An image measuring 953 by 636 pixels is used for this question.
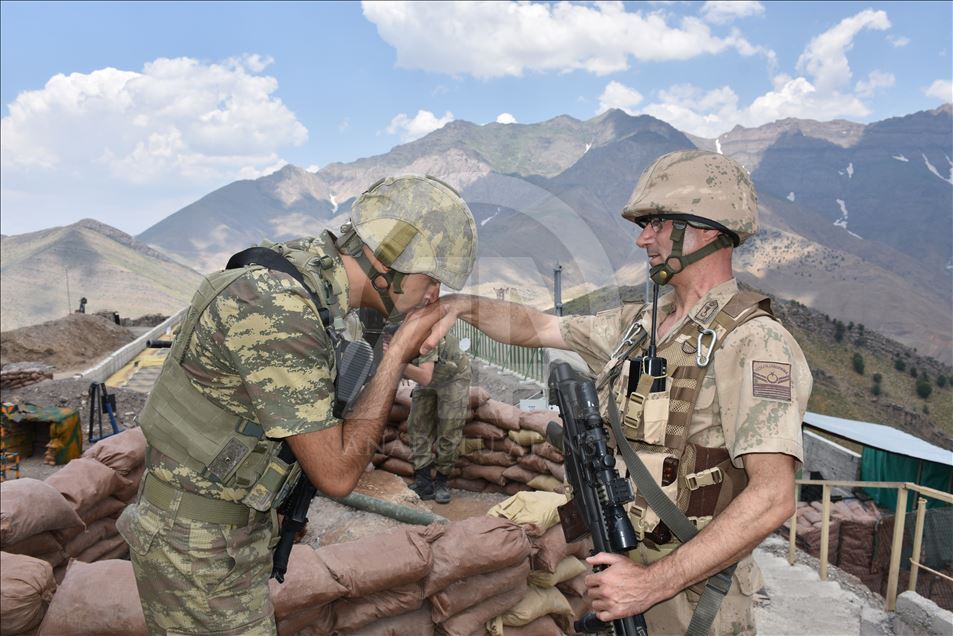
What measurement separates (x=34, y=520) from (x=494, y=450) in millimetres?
3966

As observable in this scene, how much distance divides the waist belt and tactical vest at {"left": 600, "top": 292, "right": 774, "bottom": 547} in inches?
48.4

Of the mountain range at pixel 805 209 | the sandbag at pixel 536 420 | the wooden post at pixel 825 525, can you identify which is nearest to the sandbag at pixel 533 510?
the sandbag at pixel 536 420

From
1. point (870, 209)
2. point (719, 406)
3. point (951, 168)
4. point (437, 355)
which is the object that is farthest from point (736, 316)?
point (951, 168)

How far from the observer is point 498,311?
8.52 feet

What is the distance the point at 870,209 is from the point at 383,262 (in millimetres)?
213364

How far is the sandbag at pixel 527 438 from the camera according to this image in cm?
566

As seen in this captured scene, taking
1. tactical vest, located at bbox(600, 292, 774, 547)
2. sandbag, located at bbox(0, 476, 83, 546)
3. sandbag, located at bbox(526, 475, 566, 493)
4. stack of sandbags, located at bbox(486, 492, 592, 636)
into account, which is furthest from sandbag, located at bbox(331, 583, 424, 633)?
sandbag, located at bbox(526, 475, 566, 493)

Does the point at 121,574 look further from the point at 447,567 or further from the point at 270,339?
the point at 270,339

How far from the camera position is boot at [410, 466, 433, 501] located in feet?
19.9

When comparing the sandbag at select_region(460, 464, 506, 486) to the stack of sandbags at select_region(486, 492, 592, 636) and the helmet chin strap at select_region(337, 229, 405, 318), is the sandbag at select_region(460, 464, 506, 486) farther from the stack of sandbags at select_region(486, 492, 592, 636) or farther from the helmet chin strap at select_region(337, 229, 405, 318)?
the helmet chin strap at select_region(337, 229, 405, 318)

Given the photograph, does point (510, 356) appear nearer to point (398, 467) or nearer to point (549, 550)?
point (398, 467)

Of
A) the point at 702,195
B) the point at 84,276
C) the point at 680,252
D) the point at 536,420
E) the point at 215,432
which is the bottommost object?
the point at 84,276

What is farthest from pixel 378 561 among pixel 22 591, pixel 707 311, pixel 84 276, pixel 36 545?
pixel 84 276

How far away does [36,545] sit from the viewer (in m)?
3.04
